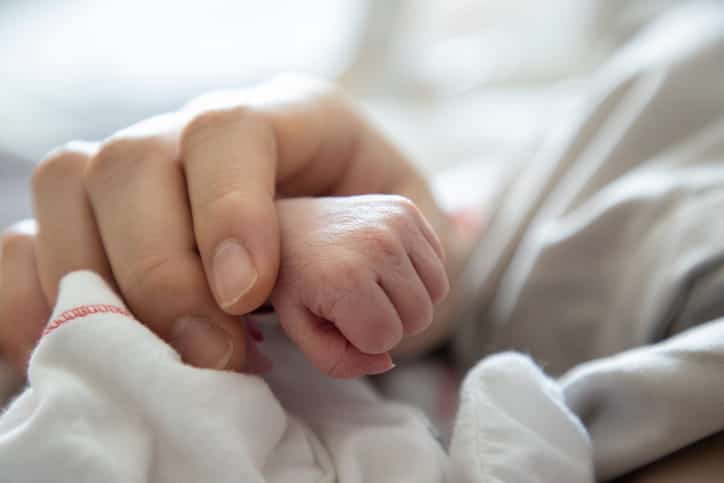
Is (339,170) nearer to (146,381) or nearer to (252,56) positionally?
(146,381)

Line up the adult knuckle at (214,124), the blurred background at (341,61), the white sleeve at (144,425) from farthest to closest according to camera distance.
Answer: the blurred background at (341,61) → the adult knuckle at (214,124) → the white sleeve at (144,425)

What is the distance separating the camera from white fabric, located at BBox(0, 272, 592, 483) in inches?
12.0

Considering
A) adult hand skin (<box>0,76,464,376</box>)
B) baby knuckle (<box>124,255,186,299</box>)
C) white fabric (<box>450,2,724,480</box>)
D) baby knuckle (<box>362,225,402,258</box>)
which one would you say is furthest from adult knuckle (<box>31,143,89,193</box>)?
white fabric (<box>450,2,724,480</box>)

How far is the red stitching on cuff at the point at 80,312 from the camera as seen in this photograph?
0.35m

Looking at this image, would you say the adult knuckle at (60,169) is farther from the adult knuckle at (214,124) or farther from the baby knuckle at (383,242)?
the baby knuckle at (383,242)

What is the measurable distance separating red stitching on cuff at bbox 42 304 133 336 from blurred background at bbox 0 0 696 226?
32 cm

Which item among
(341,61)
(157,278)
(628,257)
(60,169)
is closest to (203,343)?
(157,278)

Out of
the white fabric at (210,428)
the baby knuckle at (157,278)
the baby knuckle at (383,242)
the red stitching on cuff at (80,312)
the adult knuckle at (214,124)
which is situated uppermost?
the adult knuckle at (214,124)

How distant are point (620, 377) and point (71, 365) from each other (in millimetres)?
278

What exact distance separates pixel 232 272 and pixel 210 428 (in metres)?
0.07

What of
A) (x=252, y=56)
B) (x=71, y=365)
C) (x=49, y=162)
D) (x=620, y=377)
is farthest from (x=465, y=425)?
(x=252, y=56)

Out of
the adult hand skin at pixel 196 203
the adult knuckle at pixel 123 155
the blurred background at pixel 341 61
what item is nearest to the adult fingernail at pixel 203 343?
the adult hand skin at pixel 196 203

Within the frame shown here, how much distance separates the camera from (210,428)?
0.32 meters

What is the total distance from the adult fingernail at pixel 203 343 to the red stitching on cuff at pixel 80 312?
0.10ft
